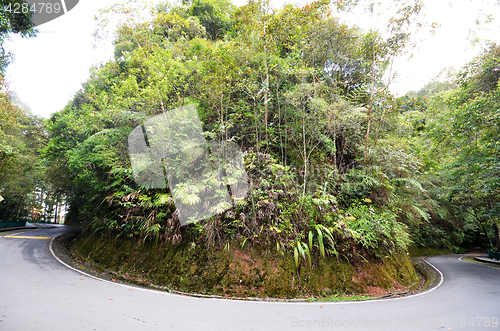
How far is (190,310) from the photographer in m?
4.96

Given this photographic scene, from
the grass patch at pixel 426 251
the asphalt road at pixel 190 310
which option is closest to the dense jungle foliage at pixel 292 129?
the asphalt road at pixel 190 310

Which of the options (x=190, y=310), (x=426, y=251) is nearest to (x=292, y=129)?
(x=190, y=310)

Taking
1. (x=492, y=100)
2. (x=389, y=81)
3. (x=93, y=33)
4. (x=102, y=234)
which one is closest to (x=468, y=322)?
(x=389, y=81)

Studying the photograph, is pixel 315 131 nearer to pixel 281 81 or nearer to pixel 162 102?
pixel 281 81

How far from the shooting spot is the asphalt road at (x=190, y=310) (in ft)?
13.4

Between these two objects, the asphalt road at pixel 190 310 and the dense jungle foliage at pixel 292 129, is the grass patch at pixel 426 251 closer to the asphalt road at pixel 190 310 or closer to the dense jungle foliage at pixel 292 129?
the dense jungle foliage at pixel 292 129

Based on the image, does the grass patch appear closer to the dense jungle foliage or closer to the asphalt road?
the dense jungle foliage

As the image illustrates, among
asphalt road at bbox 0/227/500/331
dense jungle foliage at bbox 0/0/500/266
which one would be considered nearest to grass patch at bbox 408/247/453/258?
dense jungle foliage at bbox 0/0/500/266

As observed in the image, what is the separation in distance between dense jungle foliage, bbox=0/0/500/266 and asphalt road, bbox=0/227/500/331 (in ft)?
6.19

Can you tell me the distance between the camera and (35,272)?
7168 millimetres

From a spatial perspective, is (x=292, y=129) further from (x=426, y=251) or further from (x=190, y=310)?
(x=426, y=251)

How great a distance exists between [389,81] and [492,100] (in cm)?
428

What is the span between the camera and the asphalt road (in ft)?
13.4

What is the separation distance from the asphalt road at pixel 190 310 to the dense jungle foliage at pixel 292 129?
189 cm
